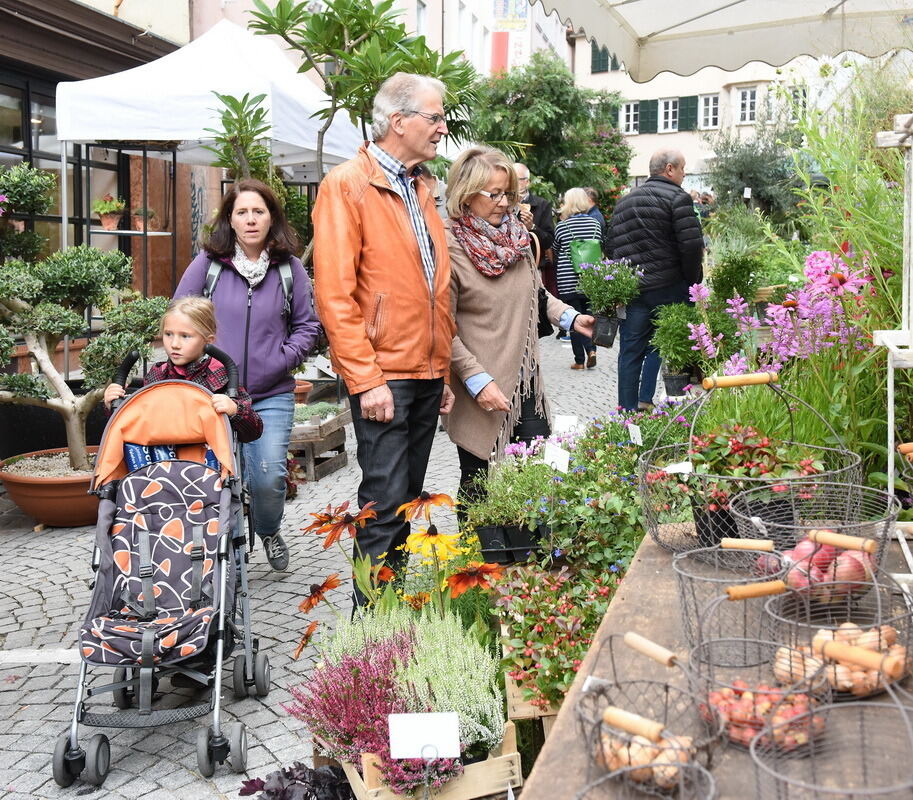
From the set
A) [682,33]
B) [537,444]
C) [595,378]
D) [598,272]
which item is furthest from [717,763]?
[595,378]

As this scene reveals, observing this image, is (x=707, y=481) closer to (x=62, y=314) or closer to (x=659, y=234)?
(x=62, y=314)

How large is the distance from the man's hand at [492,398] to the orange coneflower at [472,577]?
1.22m

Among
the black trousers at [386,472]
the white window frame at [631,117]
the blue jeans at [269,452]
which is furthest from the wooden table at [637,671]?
the white window frame at [631,117]

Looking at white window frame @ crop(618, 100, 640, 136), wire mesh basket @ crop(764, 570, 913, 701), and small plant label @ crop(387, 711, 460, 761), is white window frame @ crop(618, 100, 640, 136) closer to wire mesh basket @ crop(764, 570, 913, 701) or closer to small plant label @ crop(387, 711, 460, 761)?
small plant label @ crop(387, 711, 460, 761)

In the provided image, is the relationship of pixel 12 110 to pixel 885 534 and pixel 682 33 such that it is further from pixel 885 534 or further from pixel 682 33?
pixel 885 534

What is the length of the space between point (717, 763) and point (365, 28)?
21.2 ft

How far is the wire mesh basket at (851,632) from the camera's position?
1.69m

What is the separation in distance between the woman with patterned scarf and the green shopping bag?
4502 millimetres

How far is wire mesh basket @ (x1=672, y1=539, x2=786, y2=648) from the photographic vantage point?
6.66 feet

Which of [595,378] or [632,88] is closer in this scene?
[595,378]

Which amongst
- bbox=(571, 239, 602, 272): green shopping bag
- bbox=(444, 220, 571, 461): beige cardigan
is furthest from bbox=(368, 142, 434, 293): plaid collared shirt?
bbox=(571, 239, 602, 272): green shopping bag

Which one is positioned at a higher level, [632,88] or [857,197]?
[632,88]

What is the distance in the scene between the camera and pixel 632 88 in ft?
154

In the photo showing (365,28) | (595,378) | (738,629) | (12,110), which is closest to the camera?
(738,629)
